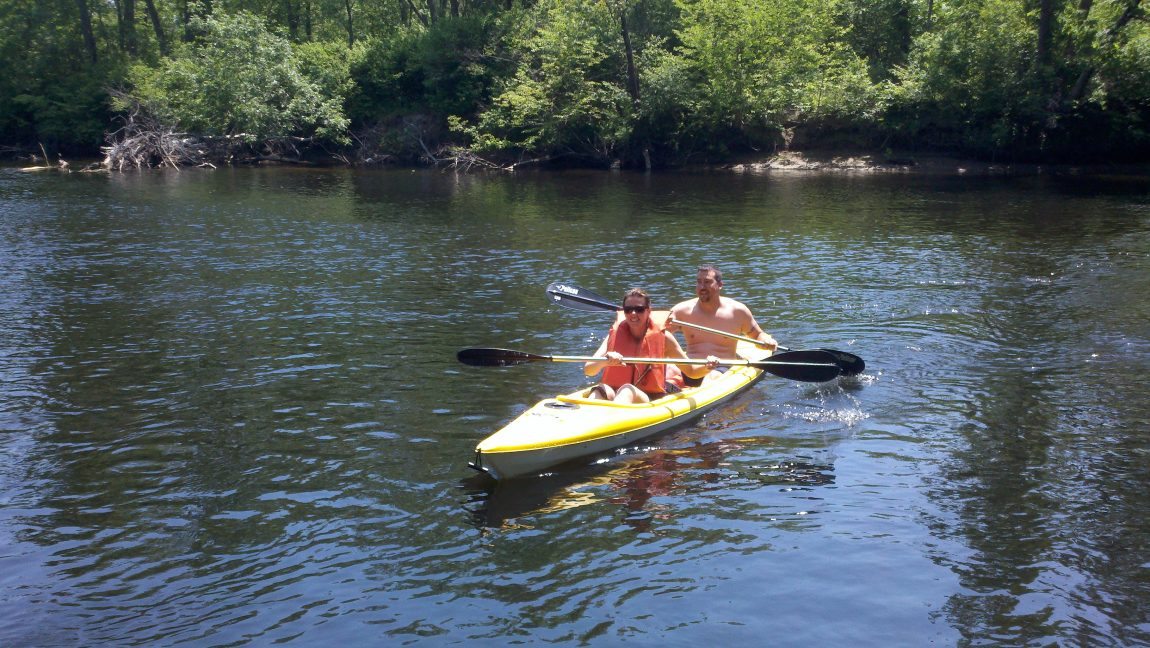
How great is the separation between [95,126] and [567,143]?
66.8ft

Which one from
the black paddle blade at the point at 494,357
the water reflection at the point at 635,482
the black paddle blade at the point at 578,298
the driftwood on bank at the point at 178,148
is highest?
the driftwood on bank at the point at 178,148

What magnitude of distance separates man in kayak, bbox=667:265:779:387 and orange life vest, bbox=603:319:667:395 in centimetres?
115

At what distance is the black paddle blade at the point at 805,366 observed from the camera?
949 centimetres

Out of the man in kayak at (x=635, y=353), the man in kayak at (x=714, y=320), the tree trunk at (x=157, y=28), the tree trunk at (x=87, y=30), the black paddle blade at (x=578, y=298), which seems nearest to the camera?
the man in kayak at (x=635, y=353)

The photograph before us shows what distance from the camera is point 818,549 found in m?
6.57

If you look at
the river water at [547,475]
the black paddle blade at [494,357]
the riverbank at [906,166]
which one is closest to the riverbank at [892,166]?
the riverbank at [906,166]

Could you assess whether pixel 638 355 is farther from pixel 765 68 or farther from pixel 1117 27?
pixel 765 68

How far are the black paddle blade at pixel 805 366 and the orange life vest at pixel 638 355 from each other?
0.97 m

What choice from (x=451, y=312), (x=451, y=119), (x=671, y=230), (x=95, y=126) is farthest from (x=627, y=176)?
(x=95, y=126)

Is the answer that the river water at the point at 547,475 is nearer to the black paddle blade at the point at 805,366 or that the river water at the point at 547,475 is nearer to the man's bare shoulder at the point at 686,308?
the black paddle blade at the point at 805,366

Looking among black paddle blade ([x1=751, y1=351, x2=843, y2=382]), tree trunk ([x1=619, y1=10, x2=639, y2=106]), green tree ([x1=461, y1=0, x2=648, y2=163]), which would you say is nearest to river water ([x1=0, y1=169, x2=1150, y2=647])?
black paddle blade ([x1=751, y1=351, x2=843, y2=382])

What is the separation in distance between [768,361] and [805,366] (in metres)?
0.36

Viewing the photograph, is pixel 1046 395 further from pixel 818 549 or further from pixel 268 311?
pixel 268 311

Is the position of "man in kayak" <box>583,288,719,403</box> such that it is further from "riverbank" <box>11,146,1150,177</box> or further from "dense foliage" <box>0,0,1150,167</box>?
"dense foliage" <box>0,0,1150,167</box>
